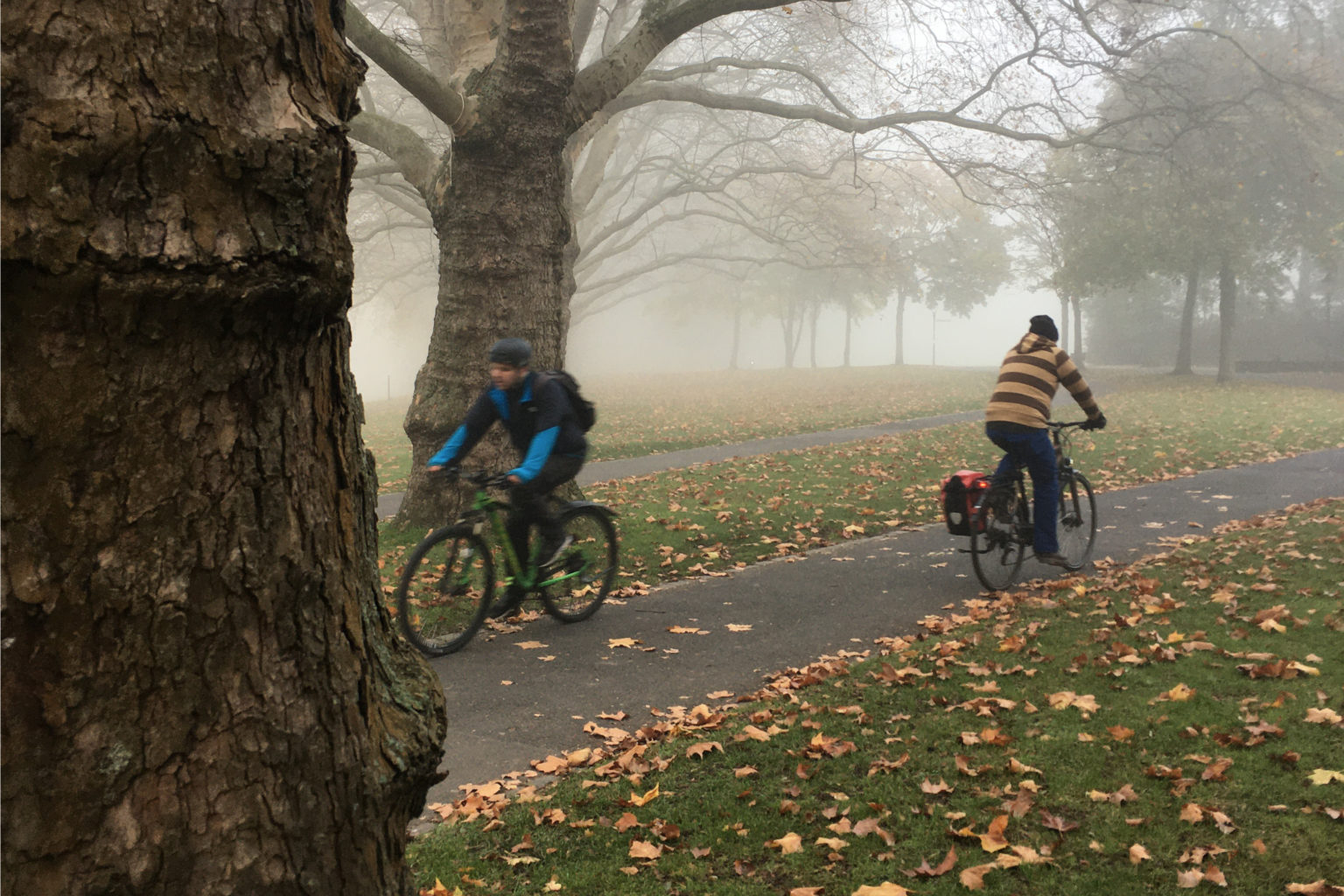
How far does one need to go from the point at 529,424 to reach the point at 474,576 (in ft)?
3.47

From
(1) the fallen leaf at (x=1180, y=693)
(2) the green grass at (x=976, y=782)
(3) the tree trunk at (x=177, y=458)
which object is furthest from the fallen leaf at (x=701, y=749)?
(3) the tree trunk at (x=177, y=458)

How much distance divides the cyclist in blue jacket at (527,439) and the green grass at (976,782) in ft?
6.37

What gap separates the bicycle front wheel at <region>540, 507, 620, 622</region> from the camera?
23.5ft

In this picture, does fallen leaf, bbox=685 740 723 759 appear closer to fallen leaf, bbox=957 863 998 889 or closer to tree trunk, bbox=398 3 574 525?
fallen leaf, bbox=957 863 998 889

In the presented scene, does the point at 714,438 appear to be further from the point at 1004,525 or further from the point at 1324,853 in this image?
the point at 1324,853

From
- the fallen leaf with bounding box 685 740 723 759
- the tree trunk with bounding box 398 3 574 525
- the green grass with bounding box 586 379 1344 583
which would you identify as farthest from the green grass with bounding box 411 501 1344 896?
the tree trunk with bounding box 398 3 574 525

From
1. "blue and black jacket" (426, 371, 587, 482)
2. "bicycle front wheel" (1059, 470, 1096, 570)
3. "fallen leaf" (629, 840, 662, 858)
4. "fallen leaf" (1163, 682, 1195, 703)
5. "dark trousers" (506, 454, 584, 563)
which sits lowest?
"fallen leaf" (629, 840, 662, 858)

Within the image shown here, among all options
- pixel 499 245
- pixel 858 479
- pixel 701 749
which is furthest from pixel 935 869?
pixel 858 479

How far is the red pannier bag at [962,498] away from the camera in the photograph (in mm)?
7738

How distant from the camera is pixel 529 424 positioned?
6777mm

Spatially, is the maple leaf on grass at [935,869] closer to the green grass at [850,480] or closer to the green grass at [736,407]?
the green grass at [850,480]

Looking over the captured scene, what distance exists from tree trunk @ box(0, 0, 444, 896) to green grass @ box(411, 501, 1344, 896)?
195 centimetres

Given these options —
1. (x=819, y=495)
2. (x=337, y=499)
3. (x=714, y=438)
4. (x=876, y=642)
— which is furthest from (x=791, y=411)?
(x=337, y=499)

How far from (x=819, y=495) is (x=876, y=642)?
5798mm
